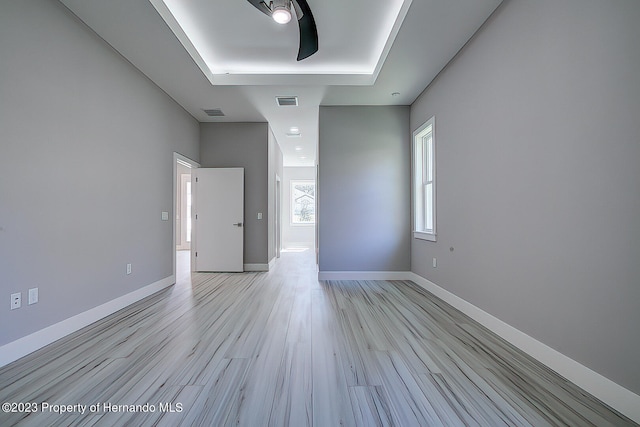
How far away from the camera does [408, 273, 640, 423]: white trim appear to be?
56.9 inches

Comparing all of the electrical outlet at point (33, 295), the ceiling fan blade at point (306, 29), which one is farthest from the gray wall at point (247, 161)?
the electrical outlet at point (33, 295)

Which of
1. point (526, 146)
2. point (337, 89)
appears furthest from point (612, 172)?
point (337, 89)

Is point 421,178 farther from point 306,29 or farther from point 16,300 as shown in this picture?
point 16,300

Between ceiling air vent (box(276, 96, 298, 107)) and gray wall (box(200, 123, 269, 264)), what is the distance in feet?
3.55

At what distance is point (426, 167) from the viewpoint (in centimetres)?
424

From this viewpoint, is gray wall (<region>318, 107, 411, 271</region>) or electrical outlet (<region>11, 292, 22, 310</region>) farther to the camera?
gray wall (<region>318, 107, 411, 271</region>)

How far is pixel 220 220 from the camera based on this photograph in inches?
211

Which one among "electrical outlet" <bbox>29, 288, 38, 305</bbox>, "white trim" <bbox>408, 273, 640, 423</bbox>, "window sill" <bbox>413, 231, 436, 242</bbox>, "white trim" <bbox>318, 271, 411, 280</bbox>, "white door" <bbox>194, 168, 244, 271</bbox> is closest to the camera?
"white trim" <bbox>408, 273, 640, 423</bbox>

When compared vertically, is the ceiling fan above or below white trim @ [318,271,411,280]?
above

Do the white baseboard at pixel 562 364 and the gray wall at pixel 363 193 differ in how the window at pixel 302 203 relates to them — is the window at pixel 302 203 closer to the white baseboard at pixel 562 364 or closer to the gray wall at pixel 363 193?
the gray wall at pixel 363 193

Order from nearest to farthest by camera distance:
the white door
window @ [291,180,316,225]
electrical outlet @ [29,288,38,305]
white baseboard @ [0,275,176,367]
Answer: white baseboard @ [0,275,176,367]
electrical outlet @ [29,288,38,305]
the white door
window @ [291,180,316,225]

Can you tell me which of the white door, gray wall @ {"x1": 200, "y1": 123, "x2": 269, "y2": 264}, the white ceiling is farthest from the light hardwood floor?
the white ceiling

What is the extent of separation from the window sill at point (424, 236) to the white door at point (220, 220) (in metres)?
2.95

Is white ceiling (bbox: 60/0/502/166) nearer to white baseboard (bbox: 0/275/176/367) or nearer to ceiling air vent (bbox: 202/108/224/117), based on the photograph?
ceiling air vent (bbox: 202/108/224/117)
